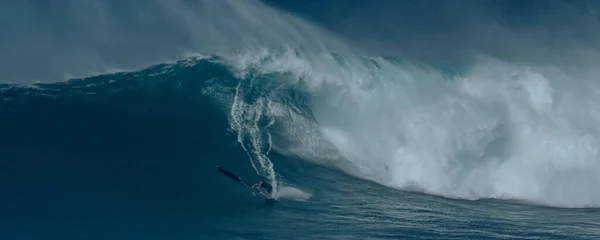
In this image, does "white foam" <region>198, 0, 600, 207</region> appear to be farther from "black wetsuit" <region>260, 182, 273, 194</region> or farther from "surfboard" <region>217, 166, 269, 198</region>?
"black wetsuit" <region>260, 182, 273, 194</region>

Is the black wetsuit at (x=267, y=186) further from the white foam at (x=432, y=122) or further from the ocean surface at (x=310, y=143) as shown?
the white foam at (x=432, y=122)

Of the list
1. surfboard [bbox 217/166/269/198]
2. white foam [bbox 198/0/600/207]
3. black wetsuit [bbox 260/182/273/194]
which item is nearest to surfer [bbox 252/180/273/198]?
black wetsuit [bbox 260/182/273/194]

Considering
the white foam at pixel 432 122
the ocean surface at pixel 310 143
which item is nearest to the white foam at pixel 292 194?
the ocean surface at pixel 310 143

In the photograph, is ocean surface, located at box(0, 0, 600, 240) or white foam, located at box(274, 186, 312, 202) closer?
ocean surface, located at box(0, 0, 600, 240)

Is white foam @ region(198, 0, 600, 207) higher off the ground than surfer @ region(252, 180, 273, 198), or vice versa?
white foam @ region(198, 0, 600, 207)

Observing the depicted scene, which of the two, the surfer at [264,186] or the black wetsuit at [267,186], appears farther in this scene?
the black wetsuit at [267,186]

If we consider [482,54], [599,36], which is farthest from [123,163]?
[599,36]

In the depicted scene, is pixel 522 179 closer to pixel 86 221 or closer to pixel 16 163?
pixel 86 221

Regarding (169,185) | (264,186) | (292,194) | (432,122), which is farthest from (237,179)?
(432,122)
